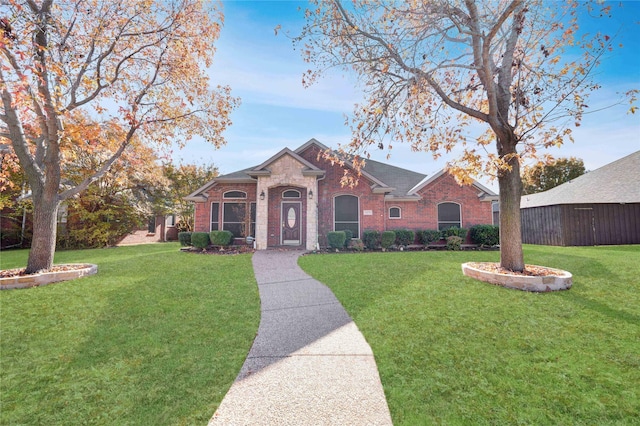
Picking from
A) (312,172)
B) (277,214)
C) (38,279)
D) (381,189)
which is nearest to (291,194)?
(277,214)

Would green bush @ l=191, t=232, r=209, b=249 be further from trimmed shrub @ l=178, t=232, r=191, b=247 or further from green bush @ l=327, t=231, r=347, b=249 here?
green bush @ l=327, t=231, r=347, b=249

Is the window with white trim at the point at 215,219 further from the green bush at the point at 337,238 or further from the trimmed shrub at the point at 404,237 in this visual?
the trimmed shrub at the point at 404,237

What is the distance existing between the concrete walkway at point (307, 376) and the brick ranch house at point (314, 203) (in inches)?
368

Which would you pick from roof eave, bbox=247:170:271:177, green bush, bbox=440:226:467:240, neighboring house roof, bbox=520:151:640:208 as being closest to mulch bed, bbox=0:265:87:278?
roof eave, bbox=247:170:271:177

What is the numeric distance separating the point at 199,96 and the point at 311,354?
9.81 metres

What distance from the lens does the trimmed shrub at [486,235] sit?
47.7 feet

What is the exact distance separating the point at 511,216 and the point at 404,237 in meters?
7.34

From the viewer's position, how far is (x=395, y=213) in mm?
15758

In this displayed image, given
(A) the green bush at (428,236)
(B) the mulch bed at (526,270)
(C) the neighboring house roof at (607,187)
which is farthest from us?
(C) the neighboring house roof at (607,187)

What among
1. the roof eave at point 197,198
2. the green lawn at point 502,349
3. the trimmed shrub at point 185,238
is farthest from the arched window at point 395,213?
the trimmed shrub at point 185,238

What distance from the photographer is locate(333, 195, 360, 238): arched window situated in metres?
15.0

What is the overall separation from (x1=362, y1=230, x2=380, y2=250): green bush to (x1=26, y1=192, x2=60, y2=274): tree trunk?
452 inches

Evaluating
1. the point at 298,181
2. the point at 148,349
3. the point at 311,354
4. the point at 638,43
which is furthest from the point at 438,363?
the point at 298,181

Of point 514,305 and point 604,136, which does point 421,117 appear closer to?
point 514,305
